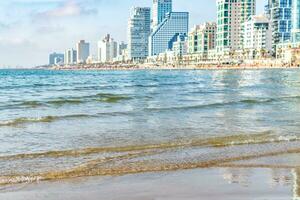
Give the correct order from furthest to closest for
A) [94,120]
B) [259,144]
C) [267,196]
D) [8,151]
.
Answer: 1. [94,120]
2. [259,144]
3. [8,151]
4. [267,196]

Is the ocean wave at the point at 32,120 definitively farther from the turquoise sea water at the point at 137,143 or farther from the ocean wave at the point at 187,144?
the ocean wave at the point at 187,144

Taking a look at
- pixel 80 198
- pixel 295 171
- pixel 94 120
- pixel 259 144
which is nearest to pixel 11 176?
pixel 80 198

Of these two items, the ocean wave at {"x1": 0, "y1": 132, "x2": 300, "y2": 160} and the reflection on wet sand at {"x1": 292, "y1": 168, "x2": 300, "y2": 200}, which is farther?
the ocean wave at {"x1": 0, "y1": 132, "x2": 300, "y2": 160}

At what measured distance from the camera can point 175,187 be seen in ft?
28.4

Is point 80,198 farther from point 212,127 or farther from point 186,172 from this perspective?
point 212,127

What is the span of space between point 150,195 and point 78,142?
6.24 m

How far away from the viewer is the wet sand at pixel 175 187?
8031mm

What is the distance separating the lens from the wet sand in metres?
8.03

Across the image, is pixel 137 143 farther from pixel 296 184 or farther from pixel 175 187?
pixel 296 184

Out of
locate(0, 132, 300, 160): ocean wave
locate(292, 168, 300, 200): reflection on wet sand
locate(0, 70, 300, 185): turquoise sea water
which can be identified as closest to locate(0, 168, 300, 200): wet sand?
locate(292, 168, 300, 200): reflection on wet sand

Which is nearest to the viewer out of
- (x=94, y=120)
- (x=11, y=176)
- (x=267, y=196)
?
(x=267, y=196)

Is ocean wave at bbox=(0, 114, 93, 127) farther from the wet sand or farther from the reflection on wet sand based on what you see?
the reflection on wet sand

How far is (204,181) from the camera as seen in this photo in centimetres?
912

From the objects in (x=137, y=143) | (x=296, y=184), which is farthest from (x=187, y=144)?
(x=296, y=184)
